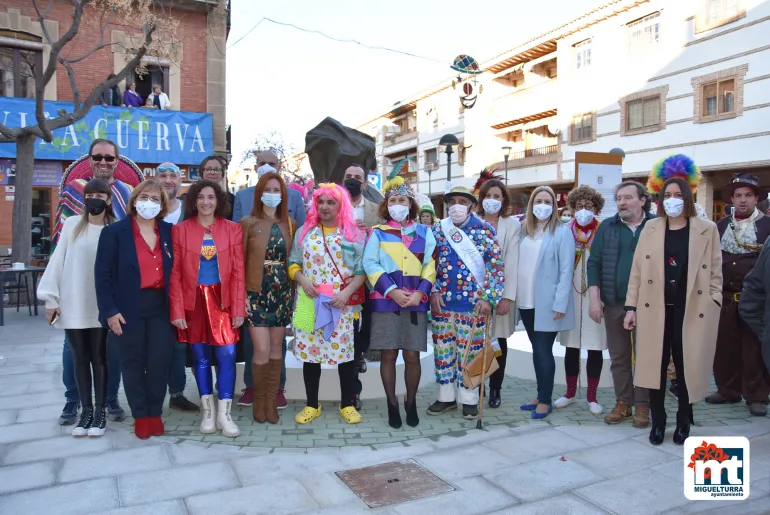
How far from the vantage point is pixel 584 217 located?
5.18 metres

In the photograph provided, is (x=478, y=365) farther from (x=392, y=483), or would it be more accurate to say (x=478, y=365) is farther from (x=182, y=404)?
(x=182, y=404)

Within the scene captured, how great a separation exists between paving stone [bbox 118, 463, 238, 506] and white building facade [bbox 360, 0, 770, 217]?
18137 mm

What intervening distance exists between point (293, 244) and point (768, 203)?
5664 millimetres

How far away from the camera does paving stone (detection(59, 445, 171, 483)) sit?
3.68 meters

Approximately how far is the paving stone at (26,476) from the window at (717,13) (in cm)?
1997

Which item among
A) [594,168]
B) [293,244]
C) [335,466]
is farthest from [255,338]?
[594,168]

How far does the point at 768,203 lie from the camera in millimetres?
6902

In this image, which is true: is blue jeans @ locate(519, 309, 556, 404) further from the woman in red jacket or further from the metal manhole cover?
the woman in red jacket

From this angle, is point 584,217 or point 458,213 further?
point 584,217

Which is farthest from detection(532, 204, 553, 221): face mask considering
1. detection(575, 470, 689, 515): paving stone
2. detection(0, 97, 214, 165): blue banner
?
detection(0, 97, 214, 165): blue banner

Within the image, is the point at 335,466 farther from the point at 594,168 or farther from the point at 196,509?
the point at 594,168

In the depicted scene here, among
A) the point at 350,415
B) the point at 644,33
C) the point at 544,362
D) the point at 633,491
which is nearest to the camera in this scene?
the point at 633,491

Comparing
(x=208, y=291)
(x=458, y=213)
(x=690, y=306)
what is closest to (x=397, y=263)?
(x=458, y=213)

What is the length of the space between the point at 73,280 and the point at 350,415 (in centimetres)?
234
